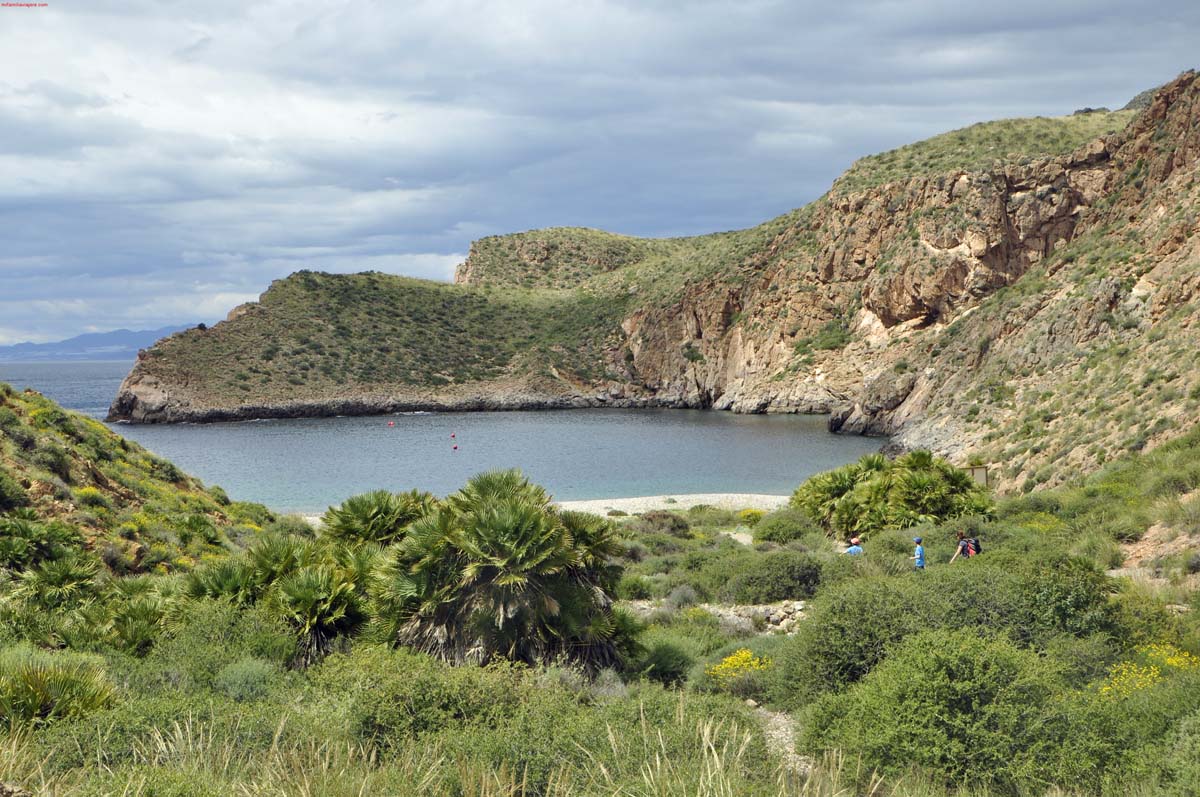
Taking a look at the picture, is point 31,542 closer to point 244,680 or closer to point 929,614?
point 244,680

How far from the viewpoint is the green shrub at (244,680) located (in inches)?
325

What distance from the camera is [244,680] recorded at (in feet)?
27.7

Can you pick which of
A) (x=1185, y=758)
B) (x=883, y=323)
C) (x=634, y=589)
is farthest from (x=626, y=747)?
(x=883, y=323)

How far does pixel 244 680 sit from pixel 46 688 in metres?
1.80

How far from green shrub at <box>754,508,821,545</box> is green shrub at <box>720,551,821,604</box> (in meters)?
5.06

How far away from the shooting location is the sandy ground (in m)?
33.7

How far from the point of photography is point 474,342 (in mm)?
100250

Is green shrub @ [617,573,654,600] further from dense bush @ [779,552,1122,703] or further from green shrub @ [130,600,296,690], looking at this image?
green shrub @ [130,600,296,690]

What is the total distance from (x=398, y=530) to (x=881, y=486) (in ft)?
41.1

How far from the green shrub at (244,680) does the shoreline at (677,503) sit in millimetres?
23664

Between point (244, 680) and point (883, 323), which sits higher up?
point (883, 323)

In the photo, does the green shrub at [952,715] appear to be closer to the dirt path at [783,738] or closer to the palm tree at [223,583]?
the dirt path at [783,738]

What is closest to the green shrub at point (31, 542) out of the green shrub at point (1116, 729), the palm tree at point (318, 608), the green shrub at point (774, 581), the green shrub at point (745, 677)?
the palm tree at point (318, 608)

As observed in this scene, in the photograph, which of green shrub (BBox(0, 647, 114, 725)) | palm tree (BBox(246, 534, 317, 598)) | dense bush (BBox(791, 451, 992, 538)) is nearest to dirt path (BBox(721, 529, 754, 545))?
dense bush (BBox(791, 451, 992, 538))
